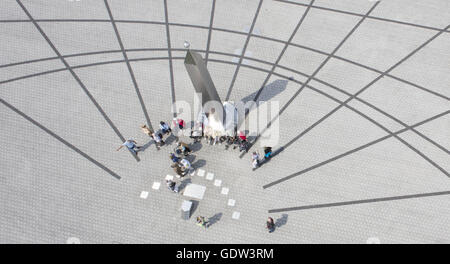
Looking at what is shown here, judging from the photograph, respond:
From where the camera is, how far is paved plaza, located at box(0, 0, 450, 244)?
1409 centimetres

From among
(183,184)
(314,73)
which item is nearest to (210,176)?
(183,184)

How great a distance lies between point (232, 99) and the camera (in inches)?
704

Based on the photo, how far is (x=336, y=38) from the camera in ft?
67.3

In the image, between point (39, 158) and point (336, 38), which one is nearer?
point (39, 158)

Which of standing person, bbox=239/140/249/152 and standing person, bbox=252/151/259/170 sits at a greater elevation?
standing person, bbox=239/140/249/152

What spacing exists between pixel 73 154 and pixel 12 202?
3.12m

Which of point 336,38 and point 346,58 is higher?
point 336,38

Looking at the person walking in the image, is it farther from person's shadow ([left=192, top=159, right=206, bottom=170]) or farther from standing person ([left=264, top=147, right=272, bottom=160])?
standing person ([left=264, top=147, right=272, bottom=160])

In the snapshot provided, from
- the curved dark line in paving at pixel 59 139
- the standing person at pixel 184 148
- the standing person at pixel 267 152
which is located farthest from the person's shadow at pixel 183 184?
the standing person at pixel 267 152

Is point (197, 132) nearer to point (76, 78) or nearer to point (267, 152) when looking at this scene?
point (267, 152)

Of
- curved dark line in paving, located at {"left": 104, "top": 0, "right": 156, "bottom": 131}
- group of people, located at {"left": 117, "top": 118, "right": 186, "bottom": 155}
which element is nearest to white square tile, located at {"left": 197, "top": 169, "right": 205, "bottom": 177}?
group of people, located at {"left": 117, "top": 118, "right": 186, "bottom": 155}

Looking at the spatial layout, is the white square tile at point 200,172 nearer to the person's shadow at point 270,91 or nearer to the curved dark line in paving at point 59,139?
the curved dark line in paving at point 59,139
